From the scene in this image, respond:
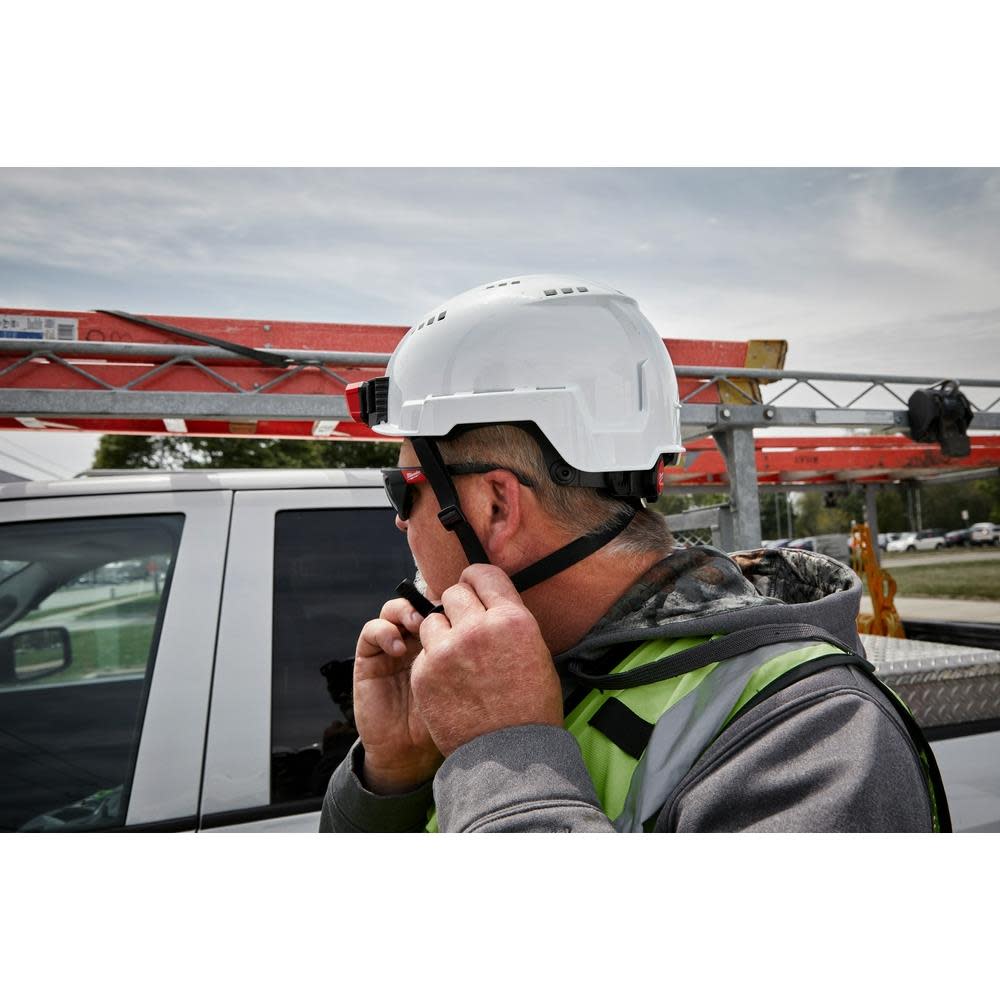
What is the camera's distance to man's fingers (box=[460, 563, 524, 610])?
1.05 meters

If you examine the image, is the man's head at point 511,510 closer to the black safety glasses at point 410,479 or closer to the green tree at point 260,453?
the black safety glasses at point 410,479

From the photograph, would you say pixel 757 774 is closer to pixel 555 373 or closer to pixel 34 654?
pixel 555 373

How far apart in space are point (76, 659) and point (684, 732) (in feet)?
6.78

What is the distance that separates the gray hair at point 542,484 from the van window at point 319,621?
2.95ft

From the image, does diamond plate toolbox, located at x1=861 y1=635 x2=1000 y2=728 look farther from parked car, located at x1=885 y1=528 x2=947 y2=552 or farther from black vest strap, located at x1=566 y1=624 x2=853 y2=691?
parked car, located at x1=885 y1=528 x2=947 y2=552

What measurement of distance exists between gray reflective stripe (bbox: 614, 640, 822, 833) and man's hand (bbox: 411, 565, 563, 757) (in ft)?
0.45

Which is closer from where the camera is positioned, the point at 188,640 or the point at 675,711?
the point at 675,711

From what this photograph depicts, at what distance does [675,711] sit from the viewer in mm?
1008

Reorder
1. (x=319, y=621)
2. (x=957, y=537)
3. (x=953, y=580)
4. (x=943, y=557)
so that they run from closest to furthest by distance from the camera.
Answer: (x=319, y=621) < (x=953, y=580) < (x=943, y=557) < (x=957, y=537)

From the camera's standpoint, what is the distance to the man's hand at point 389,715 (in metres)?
1.30

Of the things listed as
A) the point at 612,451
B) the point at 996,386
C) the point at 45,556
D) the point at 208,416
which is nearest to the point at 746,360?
the point at 996,386

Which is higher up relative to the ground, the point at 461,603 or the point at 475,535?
the point at 475,535

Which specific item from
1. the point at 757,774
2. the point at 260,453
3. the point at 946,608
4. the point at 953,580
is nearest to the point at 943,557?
the point at 953,580

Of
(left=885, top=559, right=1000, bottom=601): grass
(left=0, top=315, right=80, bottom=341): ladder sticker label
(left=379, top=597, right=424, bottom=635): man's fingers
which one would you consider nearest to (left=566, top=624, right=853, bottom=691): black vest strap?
(left=379, top=597, right=424, bottom=635): man's fingers
